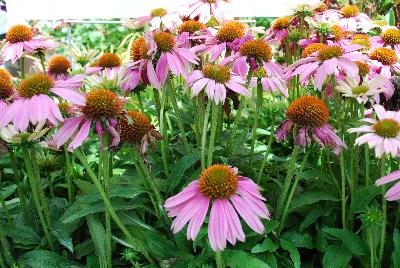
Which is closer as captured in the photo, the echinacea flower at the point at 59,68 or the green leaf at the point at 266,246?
the green leaf at the point at 266,246

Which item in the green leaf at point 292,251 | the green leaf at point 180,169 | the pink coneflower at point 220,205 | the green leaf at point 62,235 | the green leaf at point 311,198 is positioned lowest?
the green leaf at point 292,251

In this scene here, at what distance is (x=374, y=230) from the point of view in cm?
109

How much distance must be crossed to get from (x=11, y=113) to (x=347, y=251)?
2.30 feet

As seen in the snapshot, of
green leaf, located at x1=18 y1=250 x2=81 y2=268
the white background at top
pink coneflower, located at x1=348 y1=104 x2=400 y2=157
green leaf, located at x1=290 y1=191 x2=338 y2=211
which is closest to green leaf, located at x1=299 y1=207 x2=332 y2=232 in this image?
green leaf, located at x1=290 y1=191 x2=338 y2=211

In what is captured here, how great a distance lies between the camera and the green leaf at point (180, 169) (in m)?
1.19

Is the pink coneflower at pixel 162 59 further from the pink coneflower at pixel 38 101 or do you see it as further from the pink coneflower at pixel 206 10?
the pink coneflower at pixel 206 10

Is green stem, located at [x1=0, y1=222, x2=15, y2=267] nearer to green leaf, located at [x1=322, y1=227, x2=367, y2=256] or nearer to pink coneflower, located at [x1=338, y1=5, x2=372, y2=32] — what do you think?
green leaf, located at [x1=322, y1=227, x2=367, y2=256]

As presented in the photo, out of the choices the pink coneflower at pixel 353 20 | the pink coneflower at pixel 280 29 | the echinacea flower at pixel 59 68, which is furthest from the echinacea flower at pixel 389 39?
the echinacea flower at pixel 59 68

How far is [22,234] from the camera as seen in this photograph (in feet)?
3.95

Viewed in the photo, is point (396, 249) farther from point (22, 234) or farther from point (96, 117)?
point (22, 234)

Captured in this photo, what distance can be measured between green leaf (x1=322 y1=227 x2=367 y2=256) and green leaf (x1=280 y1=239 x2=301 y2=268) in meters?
0.07

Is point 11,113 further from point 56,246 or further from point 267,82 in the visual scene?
point 267,82

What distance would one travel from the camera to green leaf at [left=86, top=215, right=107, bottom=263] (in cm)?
111

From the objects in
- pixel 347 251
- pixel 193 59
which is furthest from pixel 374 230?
pixel 193 59
